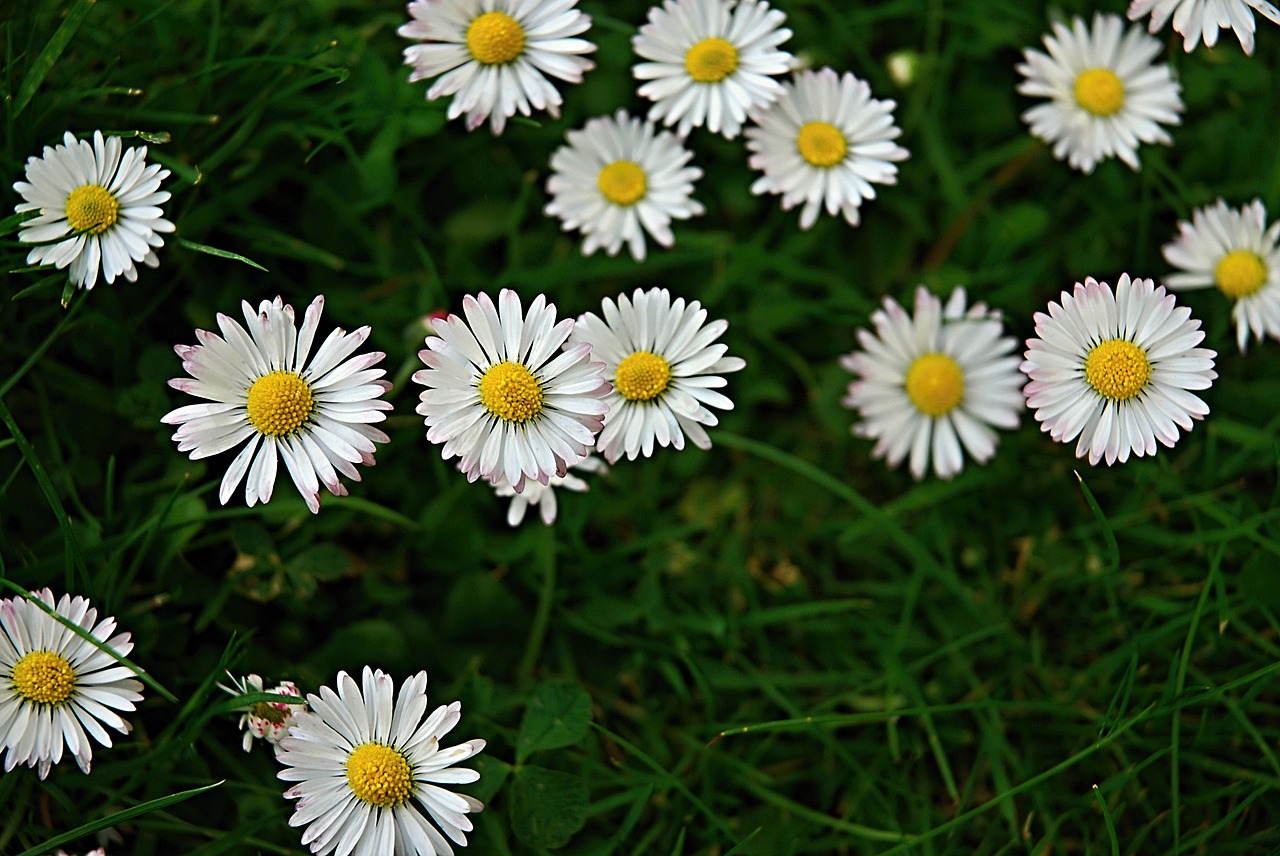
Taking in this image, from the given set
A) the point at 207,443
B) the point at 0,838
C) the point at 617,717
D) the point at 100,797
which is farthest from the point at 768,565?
the point at 0,838

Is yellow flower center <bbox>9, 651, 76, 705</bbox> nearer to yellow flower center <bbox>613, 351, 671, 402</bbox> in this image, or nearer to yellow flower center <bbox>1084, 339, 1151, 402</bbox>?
yellow flower center <bbox>613, 351, 671, 402</bbox>

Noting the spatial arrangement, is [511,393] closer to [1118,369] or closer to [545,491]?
[545,491]

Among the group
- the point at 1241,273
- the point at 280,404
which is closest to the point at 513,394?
the point at 280,404

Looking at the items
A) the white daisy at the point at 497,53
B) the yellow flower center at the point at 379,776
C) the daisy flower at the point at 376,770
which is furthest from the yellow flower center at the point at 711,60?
the yellow flower center at the point at 379,776

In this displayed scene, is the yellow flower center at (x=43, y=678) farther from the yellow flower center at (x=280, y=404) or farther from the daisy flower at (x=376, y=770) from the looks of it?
the yellow flower center at (x=280, y=404)

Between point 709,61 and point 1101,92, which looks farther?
point 1101,92

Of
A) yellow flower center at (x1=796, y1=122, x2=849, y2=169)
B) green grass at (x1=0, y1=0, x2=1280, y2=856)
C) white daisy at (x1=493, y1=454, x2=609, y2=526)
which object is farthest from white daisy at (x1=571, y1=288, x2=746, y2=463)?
yellow flower center at (x1=796, y1=122, x2=849, y2=169)

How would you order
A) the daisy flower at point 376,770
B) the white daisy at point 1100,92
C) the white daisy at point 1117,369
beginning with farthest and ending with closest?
the white daisy at point 1100,92 → the white daisy at point 1117,369 → the daisy flower at point 376,770

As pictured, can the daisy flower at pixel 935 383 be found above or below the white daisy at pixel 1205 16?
below
